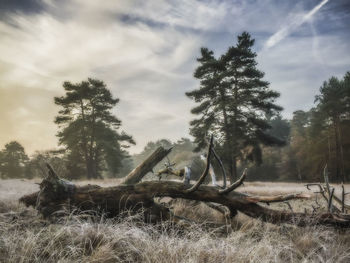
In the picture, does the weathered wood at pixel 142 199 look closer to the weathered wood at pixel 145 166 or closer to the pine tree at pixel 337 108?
the weathered wood at pixel 145 166

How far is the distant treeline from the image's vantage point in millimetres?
17922

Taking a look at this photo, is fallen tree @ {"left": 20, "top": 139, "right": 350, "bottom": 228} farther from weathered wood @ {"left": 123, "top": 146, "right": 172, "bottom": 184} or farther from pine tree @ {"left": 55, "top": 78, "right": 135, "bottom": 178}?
pine tree @ {"left": 55, "top": 78, "right": 135, "bottom": 178}

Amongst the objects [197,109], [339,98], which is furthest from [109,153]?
[339,98]

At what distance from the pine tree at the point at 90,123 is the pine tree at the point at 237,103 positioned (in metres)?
12.2

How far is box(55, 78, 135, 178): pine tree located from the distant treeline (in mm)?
108

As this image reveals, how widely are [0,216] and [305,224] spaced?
4.14 m

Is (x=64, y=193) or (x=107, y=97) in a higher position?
(x=107, y=97)

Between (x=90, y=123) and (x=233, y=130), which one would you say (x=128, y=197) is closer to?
(x=233, y=130)

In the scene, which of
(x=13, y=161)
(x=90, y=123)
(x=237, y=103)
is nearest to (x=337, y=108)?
(x=237, y=103)

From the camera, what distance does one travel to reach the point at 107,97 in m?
26.1

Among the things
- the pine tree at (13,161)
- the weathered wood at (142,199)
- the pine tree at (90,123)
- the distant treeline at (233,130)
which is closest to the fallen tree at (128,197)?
the weathered wood at (142,199)

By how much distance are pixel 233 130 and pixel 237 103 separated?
7.39 feet

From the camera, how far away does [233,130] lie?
17.7 m

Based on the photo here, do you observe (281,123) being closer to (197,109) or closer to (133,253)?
(197,109)
